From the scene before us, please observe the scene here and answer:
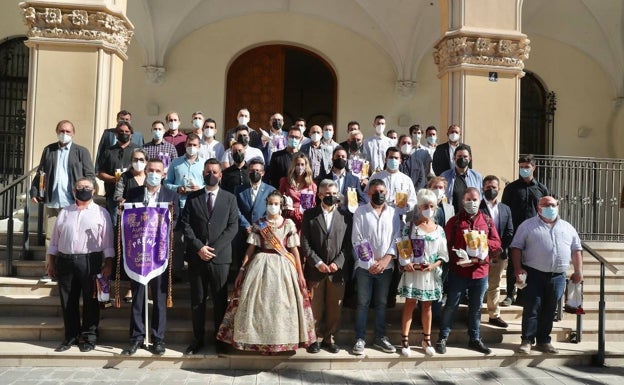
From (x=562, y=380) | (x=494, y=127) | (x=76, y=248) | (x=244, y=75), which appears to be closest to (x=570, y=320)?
(x=562, y=380)

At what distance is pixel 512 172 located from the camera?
9117 mm

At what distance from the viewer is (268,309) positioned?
5566mm

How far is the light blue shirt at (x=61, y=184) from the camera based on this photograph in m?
6.80

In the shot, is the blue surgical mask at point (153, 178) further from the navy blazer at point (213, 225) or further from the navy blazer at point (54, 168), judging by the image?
the navy blazer at point (54, 168)

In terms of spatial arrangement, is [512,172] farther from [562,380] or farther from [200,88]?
[200,88]

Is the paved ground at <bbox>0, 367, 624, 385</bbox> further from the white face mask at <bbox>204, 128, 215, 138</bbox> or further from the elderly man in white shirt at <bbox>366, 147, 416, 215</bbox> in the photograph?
the white face mask at <bbox>204, 128, 215, 138</bbox>

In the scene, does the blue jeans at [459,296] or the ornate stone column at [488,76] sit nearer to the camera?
the blue jeans at [459,296]

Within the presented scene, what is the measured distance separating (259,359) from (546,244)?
3461mm

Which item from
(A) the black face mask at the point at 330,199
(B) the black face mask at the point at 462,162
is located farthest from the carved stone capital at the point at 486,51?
(A) the black face mask at the point at 330,199

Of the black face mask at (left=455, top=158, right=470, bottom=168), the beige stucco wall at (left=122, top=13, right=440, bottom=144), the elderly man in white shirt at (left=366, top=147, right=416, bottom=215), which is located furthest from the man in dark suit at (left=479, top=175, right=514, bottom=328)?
the beige stucco wall at (left=122, top=13, right=440, bottom=144)

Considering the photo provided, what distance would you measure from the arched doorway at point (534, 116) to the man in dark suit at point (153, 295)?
11.6 meters

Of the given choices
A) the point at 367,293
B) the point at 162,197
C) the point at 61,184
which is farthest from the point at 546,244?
the point at 61,184

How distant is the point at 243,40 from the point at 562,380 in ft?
35.8

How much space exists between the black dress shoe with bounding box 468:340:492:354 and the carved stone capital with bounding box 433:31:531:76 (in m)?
4.77
